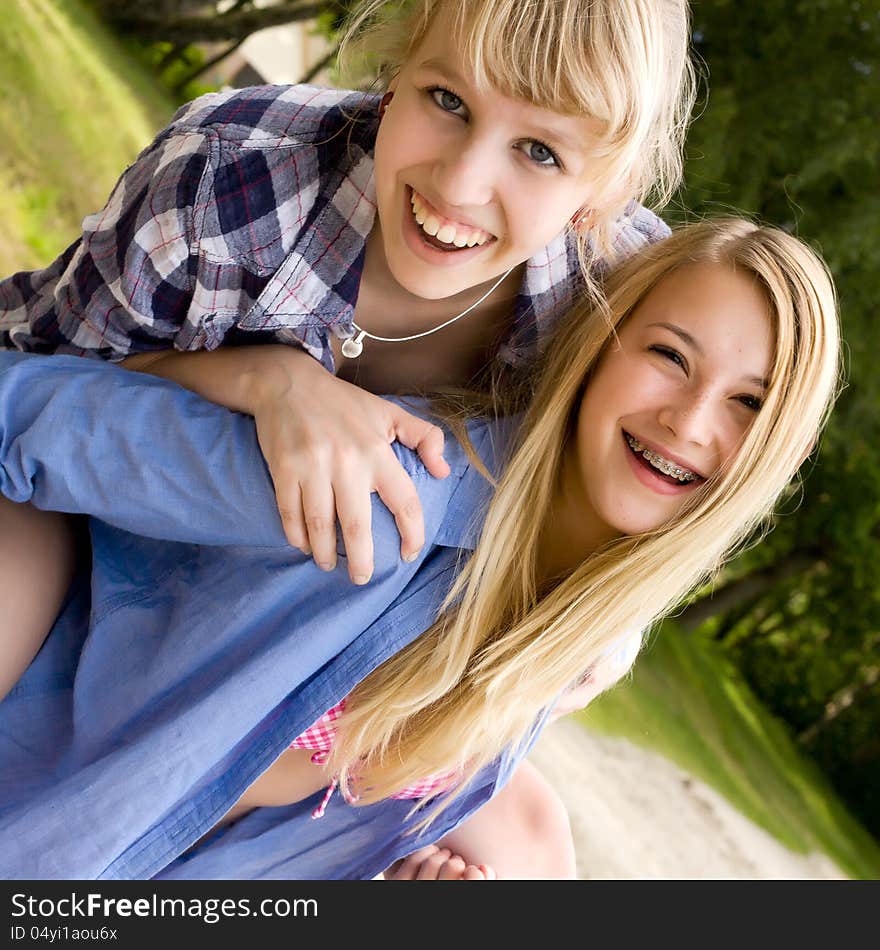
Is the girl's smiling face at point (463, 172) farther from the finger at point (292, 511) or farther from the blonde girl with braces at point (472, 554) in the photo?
the finger at point (292, 511)

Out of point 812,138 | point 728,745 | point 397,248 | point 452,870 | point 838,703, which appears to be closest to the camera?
point 397,248

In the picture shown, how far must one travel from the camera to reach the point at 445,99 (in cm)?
180

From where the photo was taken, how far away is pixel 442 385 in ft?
7.16

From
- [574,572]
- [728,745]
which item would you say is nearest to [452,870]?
[574,572]

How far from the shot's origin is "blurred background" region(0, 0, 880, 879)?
5.32 metres

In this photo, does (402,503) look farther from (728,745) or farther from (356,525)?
(728,745)

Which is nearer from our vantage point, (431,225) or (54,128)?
(431,225)

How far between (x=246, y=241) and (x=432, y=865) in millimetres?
1328

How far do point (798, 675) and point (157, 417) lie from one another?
11.2m

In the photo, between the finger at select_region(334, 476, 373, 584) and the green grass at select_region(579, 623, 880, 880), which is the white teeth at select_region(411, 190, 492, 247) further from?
the green grass at select_region(579, 623, 880, 880)

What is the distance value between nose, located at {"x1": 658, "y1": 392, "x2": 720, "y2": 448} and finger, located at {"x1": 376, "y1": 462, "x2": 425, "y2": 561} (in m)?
0.47

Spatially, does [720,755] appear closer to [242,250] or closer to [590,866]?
[590,866]

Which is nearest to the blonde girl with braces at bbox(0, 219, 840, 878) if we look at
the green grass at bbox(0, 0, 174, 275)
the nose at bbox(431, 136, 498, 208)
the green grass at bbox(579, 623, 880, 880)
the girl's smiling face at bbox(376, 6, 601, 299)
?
the girl's smiling face at bbox(376, 6, 601, 299)

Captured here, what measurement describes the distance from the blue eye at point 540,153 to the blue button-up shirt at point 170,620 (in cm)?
50
